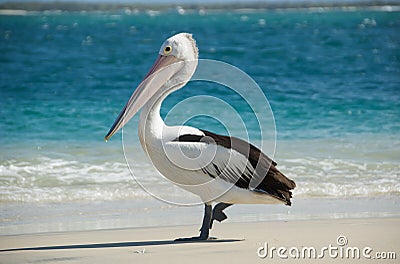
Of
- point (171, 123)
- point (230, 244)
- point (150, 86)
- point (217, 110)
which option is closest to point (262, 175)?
point (230, 244)

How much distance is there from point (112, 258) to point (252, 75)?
1155 centimetres

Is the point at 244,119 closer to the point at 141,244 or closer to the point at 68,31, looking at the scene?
the point at 141,244

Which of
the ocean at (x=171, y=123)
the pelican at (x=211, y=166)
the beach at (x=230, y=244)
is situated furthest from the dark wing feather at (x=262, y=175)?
the ocean at (x=171, y=123)

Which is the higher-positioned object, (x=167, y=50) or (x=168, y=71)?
(x=167, y=50)

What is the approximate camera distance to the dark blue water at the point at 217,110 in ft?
25.8

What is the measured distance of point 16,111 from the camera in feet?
41.2

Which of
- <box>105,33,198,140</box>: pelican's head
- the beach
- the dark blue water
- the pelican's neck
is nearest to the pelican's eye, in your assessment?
<box>105,33,198,140</box>: pelican's head

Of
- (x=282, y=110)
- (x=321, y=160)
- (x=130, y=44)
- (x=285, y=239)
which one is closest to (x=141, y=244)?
(x=285, y=239)

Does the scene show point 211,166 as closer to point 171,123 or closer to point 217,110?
point 171,123

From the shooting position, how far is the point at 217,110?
38.2 feet

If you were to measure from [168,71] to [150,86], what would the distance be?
17cm

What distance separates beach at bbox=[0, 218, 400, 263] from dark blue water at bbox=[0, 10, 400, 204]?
4.86 ft

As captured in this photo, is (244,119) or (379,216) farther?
(244,119)

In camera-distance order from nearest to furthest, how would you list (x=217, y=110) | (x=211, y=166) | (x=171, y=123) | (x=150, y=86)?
(x=211, y=166) → (x=150, y=86) → (x=171, y=123) → (x=217, y=110)
